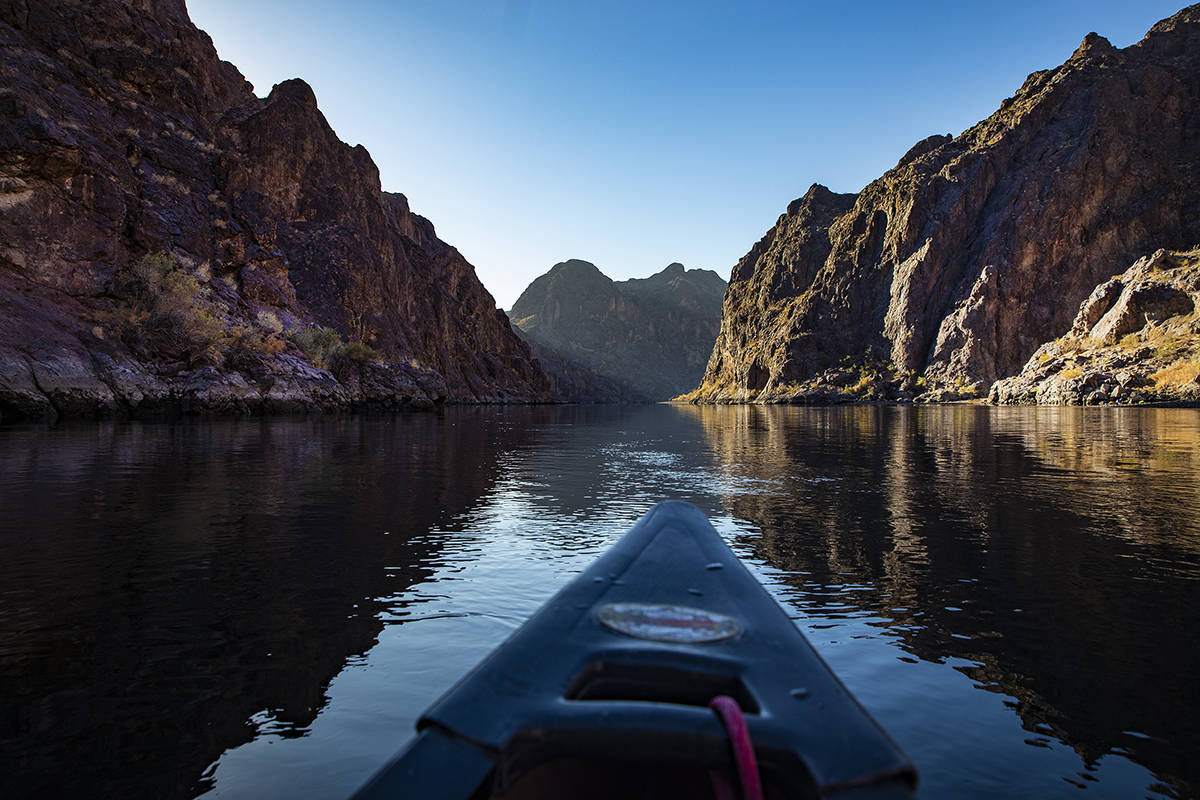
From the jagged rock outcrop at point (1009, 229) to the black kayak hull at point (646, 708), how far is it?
105216 millimetres

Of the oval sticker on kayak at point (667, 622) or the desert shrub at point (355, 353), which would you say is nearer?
the oval sticker on kayak at point (667, 622)

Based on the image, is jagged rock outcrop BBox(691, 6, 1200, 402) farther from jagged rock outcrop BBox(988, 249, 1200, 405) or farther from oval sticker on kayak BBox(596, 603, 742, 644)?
oval sticker on kayak BBox(596, 603, 742, 644)

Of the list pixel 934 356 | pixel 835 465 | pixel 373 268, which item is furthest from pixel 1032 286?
pixel 835 465

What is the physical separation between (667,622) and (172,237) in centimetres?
5854

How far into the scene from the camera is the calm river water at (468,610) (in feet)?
11.0

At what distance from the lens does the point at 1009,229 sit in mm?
104062

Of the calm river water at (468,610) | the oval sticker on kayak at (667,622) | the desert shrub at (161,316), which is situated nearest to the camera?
the oval sticker on kayak at (667,622)

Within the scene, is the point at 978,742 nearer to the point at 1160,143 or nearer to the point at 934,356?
the point at 934,356

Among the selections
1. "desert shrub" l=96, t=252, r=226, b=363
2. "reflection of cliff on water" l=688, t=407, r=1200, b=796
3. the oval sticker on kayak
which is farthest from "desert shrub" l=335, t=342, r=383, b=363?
the oval sticker on kayak

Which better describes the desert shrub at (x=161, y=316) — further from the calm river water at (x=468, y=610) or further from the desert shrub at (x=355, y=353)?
the calm river water at (x=468, y=610)

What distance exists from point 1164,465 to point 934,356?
103594 millimetres

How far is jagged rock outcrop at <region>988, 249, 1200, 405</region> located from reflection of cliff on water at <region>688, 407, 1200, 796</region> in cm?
5376

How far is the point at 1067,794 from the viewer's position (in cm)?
300

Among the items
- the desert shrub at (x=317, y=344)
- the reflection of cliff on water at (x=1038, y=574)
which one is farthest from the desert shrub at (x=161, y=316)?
the reflection of cliff on water at (x=1038, y=574)
